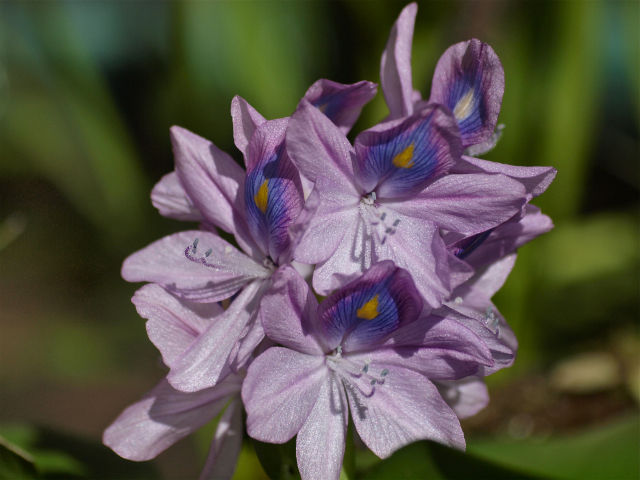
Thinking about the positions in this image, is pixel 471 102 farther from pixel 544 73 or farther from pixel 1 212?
pixel 1 212

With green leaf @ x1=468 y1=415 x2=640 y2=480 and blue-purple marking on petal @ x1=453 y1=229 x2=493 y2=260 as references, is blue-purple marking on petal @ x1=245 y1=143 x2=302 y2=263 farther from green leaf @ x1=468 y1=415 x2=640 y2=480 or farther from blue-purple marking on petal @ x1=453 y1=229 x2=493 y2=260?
green leaf @ x1=468 y1=415 x2=640 y2=480

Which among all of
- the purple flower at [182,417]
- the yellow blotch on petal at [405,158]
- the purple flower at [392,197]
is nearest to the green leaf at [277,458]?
the purple flower at [182,417]

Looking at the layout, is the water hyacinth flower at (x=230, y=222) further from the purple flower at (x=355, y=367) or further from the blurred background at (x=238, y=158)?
the blurred background at (x=238, y=158)

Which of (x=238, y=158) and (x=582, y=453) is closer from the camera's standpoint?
(x=582, y=453)

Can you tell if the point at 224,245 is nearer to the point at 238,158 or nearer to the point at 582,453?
the point at 582,453

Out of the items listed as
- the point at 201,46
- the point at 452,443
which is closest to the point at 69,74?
the point at 201,46

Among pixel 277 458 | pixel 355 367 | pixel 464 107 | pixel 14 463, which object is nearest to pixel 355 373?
pixel 355 367

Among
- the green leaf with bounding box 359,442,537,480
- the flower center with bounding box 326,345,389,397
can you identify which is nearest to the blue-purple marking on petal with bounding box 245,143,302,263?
the flower center with bounding box 326,345,389,397

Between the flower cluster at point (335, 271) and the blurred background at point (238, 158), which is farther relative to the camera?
the blurred background at point (238, 158)
